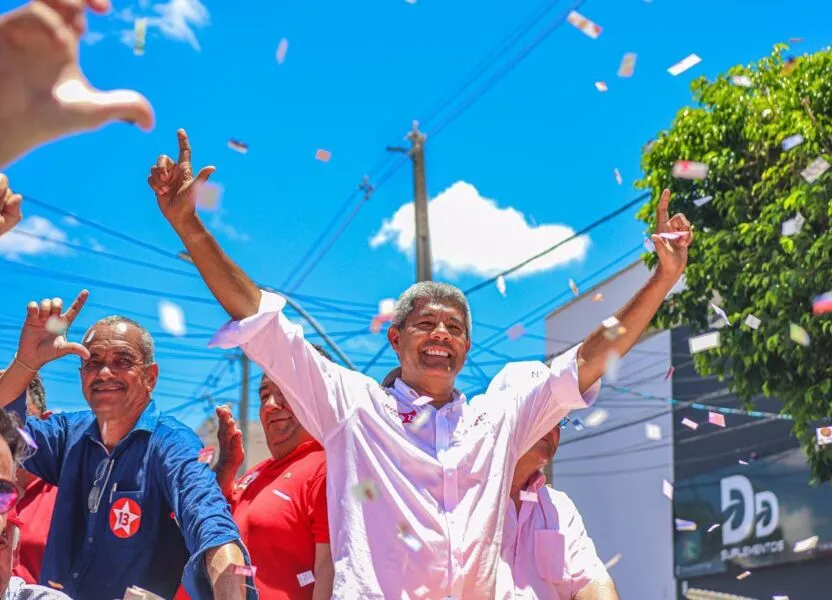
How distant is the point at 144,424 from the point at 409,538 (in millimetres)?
1078

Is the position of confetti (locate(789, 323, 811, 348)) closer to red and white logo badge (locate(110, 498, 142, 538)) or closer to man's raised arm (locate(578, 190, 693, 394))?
man's raised arm (locate(578, 190, 693, 394))

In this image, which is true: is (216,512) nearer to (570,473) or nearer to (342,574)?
(342,574)

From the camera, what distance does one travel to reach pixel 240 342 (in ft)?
10.4

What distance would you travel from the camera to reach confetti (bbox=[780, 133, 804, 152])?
9.66m

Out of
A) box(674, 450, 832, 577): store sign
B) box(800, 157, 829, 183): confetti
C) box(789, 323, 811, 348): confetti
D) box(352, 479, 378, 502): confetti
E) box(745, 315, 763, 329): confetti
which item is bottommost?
box(352, 479, 378, 502): confetti

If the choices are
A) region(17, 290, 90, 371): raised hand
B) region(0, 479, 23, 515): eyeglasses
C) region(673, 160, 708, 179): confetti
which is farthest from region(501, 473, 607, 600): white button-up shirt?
region(673, 160, 708, 179): confetti

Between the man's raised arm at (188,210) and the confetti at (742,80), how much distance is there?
852 cm

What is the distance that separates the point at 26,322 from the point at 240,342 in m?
0.73

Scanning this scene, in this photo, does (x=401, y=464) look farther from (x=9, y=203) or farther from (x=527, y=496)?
(x=9, y=203)

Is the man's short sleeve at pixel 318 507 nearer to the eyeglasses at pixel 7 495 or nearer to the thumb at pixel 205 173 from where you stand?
the thumb at pixel 205 173

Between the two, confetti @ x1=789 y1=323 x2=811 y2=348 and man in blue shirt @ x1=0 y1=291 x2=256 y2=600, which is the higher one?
confetti @ x1=789 y1=323 x2=811 y2=348

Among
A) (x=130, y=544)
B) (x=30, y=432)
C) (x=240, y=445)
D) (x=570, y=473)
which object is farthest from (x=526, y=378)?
(x=570, y=473)

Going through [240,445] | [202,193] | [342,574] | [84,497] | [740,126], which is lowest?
[342,574]

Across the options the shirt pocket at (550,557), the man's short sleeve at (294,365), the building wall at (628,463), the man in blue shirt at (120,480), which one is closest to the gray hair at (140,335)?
the man in blue shirt at (120,480)
